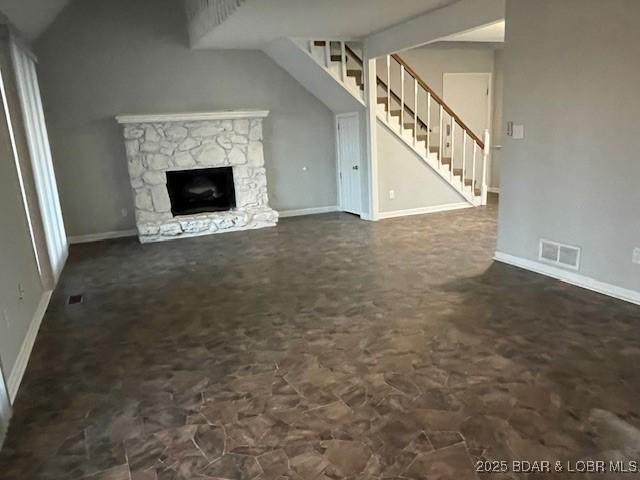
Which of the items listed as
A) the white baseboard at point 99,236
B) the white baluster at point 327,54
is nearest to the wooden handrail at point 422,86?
the white baluster at point 327,54

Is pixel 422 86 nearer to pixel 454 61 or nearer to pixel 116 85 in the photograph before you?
pixel 454 61

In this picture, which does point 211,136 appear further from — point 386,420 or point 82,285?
point 386,420

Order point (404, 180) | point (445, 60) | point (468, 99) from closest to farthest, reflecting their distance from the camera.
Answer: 1. point (404, 180)
2. point (445, 60)
3. point (468, 99)

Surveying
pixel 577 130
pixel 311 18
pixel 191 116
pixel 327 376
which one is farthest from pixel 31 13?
pixel 577 130

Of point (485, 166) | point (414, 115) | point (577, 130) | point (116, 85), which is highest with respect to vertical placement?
point (116, 85)

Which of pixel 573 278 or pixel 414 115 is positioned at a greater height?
pixel 414 115

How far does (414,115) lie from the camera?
761cm

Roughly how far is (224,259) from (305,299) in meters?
1.79

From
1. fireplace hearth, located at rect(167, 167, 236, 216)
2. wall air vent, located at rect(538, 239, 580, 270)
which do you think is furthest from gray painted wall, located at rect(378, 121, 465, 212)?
wall air vent, located at rect(538, 239, 580, 270)

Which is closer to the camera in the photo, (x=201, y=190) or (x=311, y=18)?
(x=311, y=18)

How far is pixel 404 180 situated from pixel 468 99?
270cm

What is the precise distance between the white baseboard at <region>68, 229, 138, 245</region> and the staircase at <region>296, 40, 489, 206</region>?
12.2ft

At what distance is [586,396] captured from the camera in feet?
8.27

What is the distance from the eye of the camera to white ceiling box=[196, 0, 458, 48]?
4625 mm
